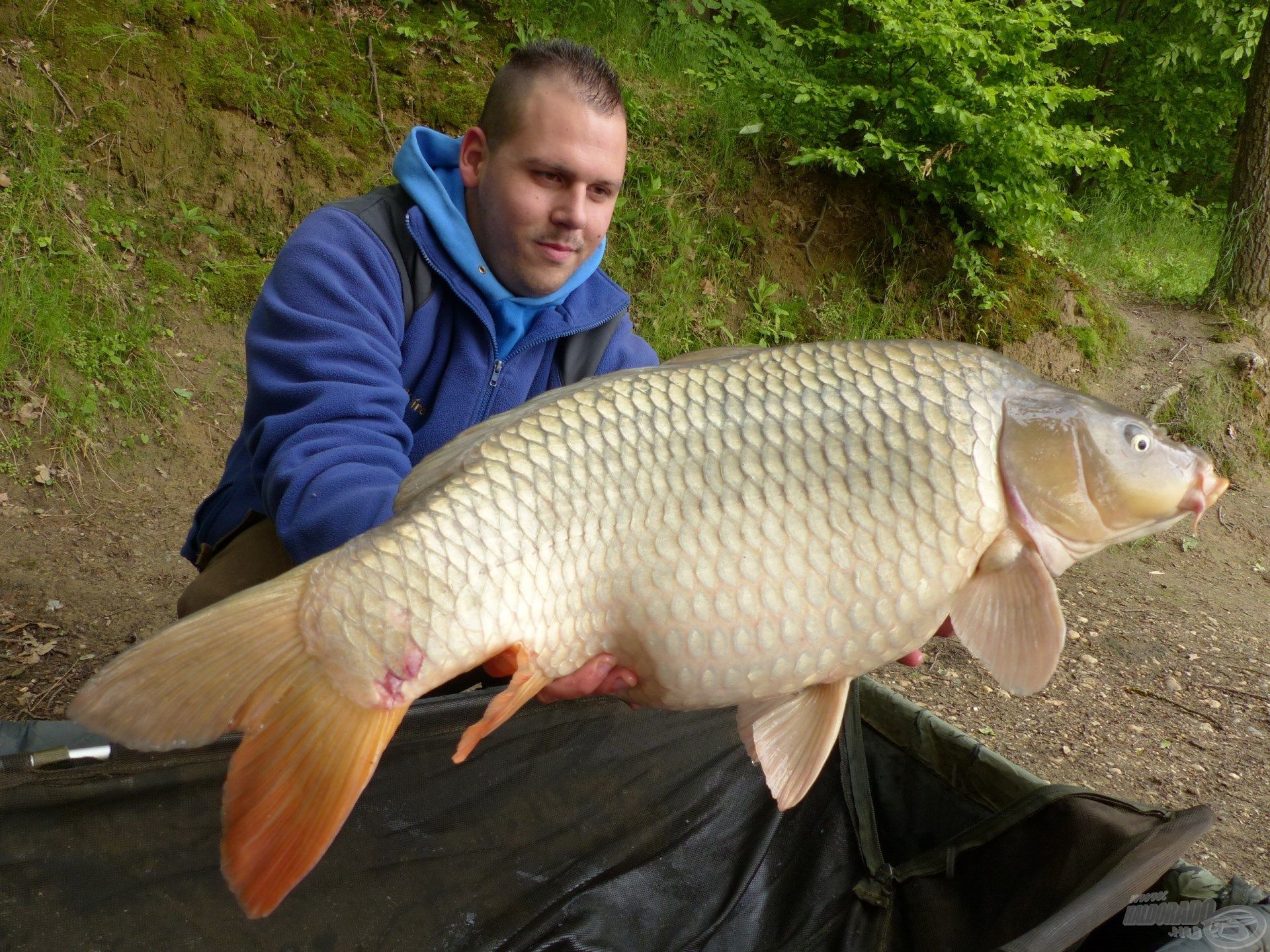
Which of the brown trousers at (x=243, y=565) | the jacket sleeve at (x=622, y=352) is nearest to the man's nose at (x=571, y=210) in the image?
the jacket sleeve at (x=622, y=352)

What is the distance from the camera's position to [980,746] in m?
1.46

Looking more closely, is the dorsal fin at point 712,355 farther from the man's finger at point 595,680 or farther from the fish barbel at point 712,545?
the man's finger at point 595,680

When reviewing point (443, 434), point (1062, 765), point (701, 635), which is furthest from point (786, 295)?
point (701, 635)

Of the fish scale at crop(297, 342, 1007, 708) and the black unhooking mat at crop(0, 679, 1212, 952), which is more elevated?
the fish scale at crop(297, 342, 1007, 708)

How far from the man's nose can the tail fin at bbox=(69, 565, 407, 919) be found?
81cm

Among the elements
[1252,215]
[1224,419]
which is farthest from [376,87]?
[1252,215]

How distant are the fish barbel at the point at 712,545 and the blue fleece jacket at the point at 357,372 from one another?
278mm

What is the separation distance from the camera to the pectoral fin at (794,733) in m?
1.07

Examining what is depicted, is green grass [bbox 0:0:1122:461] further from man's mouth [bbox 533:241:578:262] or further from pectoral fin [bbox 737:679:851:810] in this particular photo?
pectoral fin [bbox 737:679:851:810]

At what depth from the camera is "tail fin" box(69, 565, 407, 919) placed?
2.68 ft

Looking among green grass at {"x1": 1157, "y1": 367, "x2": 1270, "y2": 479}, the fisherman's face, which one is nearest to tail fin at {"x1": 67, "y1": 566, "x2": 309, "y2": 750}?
the fisherman's face

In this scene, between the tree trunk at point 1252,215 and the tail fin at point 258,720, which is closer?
the tail fin at point 258,720

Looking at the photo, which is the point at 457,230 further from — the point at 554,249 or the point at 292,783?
the point at 292,783

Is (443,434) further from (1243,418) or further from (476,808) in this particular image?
(1243,418)
